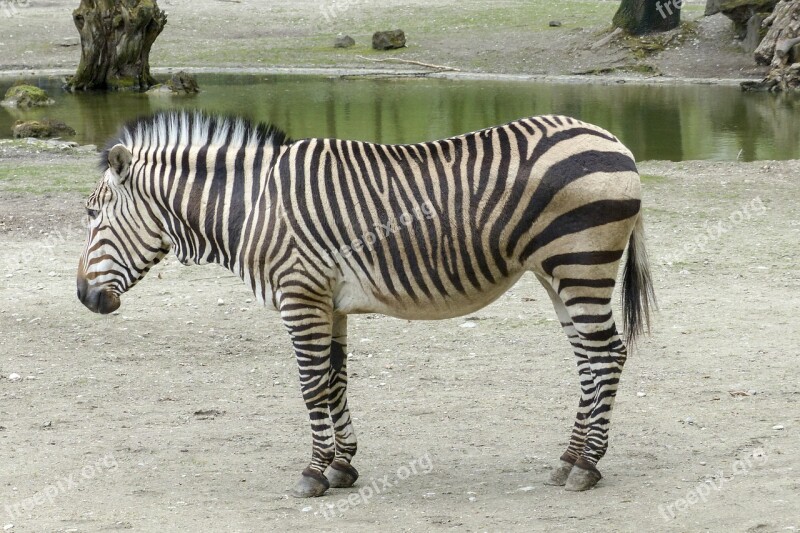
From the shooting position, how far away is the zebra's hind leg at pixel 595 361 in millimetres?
5316

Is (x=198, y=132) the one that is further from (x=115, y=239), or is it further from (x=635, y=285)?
(x=635, y=285)

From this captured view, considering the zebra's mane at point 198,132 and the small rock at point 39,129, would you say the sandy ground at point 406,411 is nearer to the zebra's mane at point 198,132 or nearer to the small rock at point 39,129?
the zebra's mane at point 198,132

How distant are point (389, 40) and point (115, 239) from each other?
28.5 m

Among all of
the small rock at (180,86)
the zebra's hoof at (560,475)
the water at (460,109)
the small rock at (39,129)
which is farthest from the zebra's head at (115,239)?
the small rock at (180,86)

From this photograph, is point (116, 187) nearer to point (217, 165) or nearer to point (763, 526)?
point (217, 165)

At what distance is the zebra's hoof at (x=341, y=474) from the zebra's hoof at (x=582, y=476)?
1.21m

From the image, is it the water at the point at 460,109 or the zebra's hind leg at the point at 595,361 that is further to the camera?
the water at the point at 460,109

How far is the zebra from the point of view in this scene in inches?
209

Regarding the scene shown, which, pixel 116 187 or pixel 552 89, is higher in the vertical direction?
pixel 116 187

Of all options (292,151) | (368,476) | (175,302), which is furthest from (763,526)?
(175,302)

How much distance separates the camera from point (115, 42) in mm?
28031

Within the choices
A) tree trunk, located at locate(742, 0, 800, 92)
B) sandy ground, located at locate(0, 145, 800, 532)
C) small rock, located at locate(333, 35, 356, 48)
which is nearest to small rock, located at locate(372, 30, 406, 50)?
small rock, located at locate(333, 35, 356, 48)

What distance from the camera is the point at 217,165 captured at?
5.73 metres

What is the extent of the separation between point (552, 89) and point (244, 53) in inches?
471
